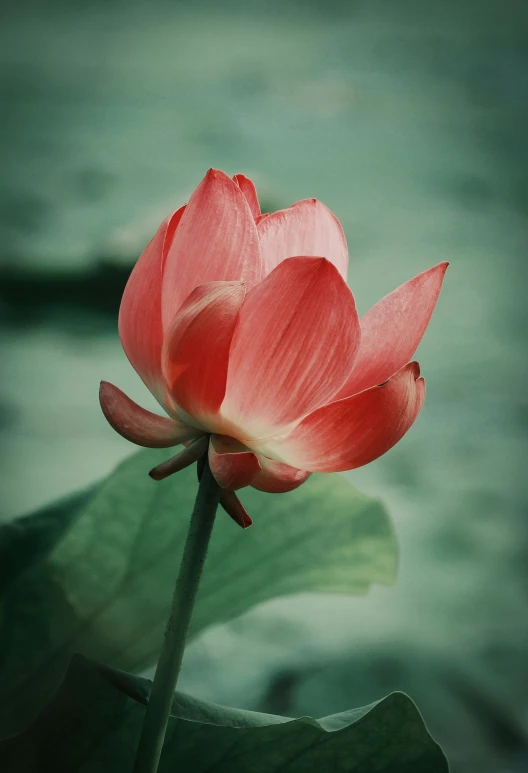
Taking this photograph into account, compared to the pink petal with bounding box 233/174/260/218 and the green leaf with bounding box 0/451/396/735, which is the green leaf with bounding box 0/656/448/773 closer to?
the green leaf with bounding box 0/451/396/735

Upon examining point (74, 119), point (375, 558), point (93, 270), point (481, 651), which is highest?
point (74, 119)

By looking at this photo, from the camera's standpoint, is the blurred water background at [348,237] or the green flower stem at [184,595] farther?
the blurred water background at [348,237]

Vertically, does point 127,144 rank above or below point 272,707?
above

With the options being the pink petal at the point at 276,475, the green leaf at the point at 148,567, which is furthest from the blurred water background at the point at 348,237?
the pink petal at the point at 276,475

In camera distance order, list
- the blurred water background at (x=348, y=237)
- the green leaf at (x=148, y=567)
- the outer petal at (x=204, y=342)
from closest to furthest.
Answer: the outer petal at (x=204, y=342) < the green leaf at (x=148, y=567) < the blurred water background at (x=348, y=237)

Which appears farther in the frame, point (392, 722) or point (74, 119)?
point (74, 119)

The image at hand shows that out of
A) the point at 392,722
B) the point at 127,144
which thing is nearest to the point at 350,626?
the point at 392,722

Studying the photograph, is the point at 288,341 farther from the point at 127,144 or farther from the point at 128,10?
the point at 128,10

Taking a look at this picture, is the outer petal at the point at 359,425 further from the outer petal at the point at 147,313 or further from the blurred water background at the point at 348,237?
the blurred water background at the point at 348,237
